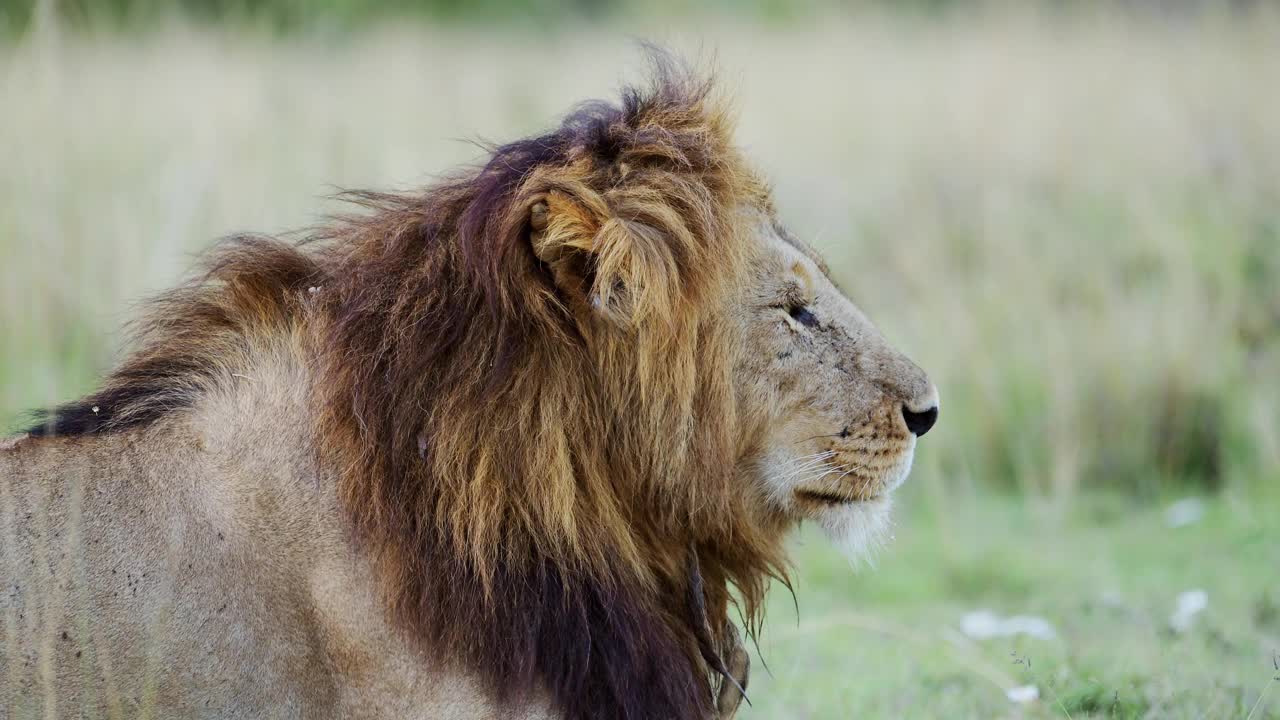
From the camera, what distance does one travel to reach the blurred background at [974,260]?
175 inches

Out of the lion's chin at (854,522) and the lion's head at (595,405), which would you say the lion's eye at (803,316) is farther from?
the lion's chin at (854,522)

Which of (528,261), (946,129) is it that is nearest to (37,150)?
(528,261)

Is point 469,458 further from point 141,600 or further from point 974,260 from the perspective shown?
point 974,260

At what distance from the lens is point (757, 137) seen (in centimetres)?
1182

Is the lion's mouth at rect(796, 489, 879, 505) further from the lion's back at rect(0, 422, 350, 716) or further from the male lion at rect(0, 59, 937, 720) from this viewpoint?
the lion's back at rect(0, 422, 350, 716)

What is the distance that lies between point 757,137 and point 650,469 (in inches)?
366

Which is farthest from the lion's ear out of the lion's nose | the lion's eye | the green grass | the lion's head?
the green grass

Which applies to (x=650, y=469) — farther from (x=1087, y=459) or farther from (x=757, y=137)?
(x=757, y=137)

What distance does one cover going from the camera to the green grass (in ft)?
12.1

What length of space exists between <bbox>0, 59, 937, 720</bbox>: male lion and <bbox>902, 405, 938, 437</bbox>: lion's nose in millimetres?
11

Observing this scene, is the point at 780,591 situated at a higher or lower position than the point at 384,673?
lower

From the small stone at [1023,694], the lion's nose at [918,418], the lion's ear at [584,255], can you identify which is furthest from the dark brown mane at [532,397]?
the small stone at [1023,694]

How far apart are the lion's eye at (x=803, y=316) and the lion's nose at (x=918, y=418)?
289 mm

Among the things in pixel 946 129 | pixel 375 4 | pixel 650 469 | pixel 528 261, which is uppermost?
pixel 528 261
